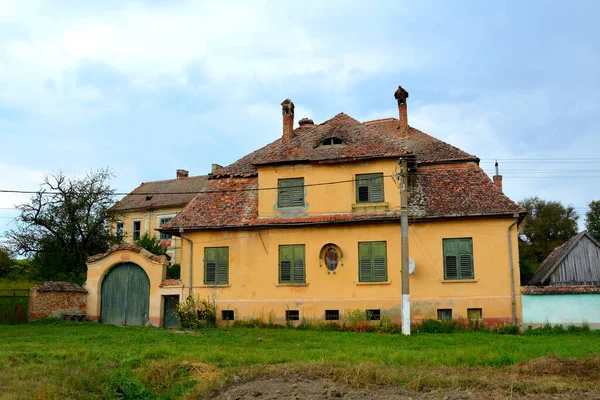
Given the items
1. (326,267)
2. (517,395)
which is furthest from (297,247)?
(517,395)

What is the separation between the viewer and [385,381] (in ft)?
38.1

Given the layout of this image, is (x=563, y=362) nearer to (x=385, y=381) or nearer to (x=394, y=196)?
(x=385, y=381)

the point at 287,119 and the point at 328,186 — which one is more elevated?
the point at 287,119

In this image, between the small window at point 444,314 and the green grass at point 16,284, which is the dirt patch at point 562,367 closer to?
the small window at point 444,314

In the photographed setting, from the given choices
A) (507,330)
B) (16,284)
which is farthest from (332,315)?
(16,284)

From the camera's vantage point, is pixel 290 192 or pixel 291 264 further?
pixel 290 192

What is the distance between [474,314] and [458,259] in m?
2.17

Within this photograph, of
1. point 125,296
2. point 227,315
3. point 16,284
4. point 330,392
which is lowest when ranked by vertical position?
point 330,392

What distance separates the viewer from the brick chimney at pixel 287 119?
2892 centimetres

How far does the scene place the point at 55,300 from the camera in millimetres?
25906

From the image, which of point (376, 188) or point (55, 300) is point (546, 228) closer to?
point (376, 188)

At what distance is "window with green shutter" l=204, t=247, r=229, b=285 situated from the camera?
26172mm

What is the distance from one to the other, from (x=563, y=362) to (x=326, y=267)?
43.1 ft

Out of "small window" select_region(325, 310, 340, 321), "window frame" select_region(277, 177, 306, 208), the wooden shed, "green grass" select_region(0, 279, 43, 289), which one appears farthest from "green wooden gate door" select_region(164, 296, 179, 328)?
the wooden shed
